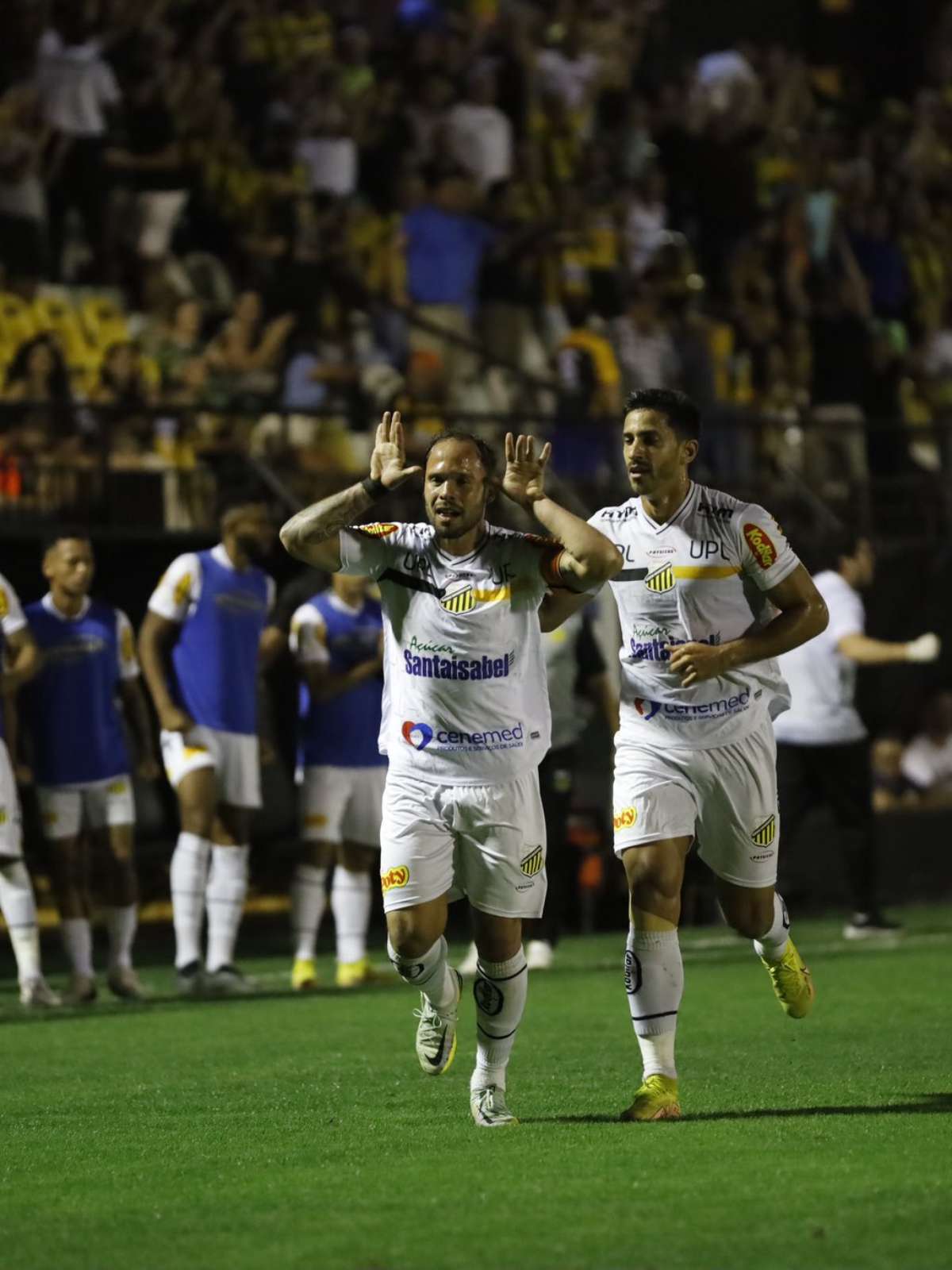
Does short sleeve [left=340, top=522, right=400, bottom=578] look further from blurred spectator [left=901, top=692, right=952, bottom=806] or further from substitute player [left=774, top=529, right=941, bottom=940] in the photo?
blurred spectator [left=901, top=692, right=952, bottom=806]

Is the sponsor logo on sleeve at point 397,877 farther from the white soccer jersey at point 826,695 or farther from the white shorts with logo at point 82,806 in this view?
the white soccer jersey at point 826,695

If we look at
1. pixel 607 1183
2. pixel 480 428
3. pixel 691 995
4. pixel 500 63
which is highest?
pixel 500 63

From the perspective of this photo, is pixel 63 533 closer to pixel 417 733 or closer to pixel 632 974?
pixel 417 733

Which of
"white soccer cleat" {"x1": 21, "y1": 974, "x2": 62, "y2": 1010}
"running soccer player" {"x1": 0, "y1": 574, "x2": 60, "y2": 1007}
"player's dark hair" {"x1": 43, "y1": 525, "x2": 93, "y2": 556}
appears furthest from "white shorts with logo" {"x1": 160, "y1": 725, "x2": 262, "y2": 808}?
"player's dark hair" {"x1": 43, "y1": 525, "x2": 93, "y2": 556}

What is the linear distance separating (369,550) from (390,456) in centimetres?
45

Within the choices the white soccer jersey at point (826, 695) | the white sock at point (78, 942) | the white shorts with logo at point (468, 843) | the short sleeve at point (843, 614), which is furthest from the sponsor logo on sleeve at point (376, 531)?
the white soccer jersey at point (826, 695)

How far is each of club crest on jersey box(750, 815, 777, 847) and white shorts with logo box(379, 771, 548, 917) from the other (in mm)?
944

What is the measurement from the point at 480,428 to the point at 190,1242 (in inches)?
526

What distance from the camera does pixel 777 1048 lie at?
9.76 metres

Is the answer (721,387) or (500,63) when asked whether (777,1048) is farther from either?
(500,63)

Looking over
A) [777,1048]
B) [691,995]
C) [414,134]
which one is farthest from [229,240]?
[777,1048]

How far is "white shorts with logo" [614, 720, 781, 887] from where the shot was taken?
8.04 m

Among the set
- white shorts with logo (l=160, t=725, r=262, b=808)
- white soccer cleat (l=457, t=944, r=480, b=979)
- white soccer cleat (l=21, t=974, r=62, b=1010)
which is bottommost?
white soccer cleat (l=457, t=944, r=480, b=979)

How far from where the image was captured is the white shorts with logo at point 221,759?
12.8 metres
